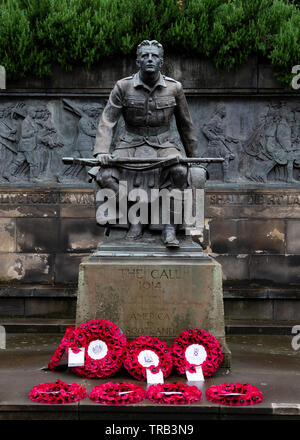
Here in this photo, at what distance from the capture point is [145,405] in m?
5.84

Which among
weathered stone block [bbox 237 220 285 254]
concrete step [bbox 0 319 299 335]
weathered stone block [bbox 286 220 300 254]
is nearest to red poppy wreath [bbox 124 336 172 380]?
concrete step [bbox 0 319 299 335]

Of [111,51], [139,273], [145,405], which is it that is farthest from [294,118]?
[145,405]

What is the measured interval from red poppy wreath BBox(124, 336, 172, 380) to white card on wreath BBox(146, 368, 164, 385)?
30mm

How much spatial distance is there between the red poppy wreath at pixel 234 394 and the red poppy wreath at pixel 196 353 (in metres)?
0.65

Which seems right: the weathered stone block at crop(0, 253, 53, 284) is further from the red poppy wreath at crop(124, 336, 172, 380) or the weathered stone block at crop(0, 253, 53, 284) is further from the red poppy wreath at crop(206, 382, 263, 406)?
the red poppy wreath at crop(206, 382, 263, 406)

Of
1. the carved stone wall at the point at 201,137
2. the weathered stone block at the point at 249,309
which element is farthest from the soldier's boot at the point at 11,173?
the weathered stone block at the point at 249,309

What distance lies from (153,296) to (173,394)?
1.61 meters

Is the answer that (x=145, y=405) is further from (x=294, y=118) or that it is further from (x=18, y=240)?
(x=294, y=118)

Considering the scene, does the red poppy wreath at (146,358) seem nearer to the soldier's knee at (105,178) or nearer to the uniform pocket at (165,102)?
the soldier's knee at (105,178)

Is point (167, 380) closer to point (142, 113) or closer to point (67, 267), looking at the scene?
point (142, 113)

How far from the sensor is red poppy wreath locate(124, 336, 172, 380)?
264 inches

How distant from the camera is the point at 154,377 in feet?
21.6

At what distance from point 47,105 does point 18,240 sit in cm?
287

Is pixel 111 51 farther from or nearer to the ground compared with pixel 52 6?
nearer to the ground
